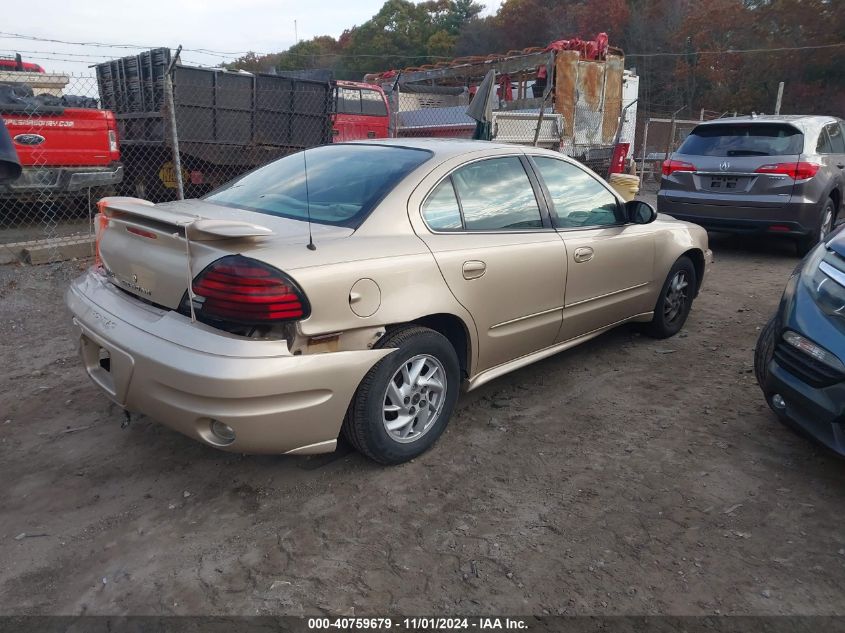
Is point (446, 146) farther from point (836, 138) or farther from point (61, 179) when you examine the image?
point (836, 138)

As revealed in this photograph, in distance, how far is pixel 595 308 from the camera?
411 cm

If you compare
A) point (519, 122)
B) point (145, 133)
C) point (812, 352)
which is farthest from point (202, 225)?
point (519, 122)

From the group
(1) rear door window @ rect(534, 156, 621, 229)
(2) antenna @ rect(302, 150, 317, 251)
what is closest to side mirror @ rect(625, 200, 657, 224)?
(1) rear door window @ rect(534, 156, 621, 229)

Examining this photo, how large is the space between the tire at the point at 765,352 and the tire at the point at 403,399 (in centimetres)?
155

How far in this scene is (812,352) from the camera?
2.85m

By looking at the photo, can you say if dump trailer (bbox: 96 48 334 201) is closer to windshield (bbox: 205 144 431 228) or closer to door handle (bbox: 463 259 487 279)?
windshield (bbox: 205 144 431 228)

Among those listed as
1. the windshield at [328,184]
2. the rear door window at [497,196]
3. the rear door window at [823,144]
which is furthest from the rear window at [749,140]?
the windshield at [328,184]

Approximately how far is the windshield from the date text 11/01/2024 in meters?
1.62

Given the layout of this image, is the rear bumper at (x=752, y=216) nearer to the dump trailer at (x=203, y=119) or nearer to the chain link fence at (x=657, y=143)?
the chain link fence at (x=657, y=143)

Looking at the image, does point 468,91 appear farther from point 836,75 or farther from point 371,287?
point 836,75

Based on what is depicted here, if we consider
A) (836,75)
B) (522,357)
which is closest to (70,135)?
(522,357)

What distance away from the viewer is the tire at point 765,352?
3.21 m

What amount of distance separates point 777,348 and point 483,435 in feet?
4.98

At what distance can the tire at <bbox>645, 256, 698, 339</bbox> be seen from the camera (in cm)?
480
